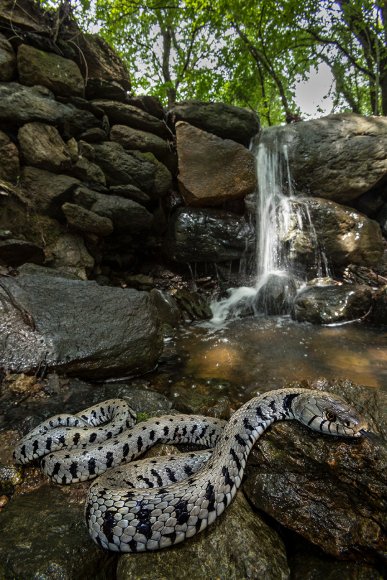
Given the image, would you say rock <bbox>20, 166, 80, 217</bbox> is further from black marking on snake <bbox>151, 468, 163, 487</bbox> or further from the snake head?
the snake head

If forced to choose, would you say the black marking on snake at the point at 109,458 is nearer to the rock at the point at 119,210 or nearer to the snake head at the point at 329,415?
the snake head at the point at 329,415

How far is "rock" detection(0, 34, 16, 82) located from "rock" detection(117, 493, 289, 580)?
10.4 meters

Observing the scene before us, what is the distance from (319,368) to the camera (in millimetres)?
5984

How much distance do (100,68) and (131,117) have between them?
5.42 ft

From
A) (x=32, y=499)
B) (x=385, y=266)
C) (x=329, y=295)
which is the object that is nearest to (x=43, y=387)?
(x=32, y=499)

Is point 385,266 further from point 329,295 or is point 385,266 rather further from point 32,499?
point 32,499

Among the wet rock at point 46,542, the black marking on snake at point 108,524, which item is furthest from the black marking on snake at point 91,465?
the black marking on snake at point 108,524

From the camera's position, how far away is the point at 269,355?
22.0 ft

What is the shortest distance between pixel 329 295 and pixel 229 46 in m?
16.9

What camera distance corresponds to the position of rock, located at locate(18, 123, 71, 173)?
809cm

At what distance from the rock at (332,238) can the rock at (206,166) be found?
264 cm

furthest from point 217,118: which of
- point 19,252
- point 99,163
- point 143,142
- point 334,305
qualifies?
point 19,252

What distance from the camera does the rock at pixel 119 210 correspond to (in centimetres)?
884

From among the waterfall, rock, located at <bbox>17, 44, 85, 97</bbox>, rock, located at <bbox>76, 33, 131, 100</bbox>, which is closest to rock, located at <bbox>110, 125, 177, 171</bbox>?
rock, located at <bbox>76, 33, 131, 100</bbox>
